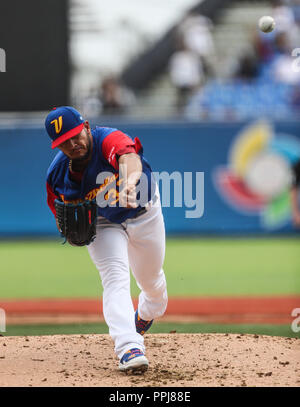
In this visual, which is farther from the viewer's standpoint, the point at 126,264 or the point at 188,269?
the point at 188,269

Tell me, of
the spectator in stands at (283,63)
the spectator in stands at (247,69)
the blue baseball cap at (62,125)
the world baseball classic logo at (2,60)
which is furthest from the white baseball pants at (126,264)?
the spectator in stands at (247,69)

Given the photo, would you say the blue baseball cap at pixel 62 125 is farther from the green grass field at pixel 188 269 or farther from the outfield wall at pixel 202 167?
the outfield wall at pixel 202 167

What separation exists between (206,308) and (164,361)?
7.32ft

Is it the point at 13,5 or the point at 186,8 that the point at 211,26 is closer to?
the point at 186,8

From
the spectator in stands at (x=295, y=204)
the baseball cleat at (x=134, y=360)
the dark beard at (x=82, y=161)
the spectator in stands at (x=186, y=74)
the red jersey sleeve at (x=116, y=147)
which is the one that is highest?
the spectator in stands at (x=186, y=74)

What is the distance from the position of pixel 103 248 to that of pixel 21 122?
23.0 feet

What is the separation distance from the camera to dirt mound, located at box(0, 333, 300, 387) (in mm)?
3871

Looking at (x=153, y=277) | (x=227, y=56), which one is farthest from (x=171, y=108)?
(x=153, y=277)

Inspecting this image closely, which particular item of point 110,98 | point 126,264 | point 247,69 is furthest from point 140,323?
point 247,69

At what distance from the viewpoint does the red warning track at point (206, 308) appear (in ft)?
20.5

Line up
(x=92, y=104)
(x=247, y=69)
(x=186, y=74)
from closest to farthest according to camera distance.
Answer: (x=92, y=104) → (x=247, y=69) → (x=186, y=74)

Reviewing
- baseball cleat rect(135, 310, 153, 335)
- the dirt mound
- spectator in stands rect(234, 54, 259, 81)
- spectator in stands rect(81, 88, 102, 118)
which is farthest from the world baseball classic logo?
baseball cleat rect(135, 310, 153, 335)

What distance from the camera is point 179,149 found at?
10.9m

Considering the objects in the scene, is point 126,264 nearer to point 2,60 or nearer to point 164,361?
point 164,361
